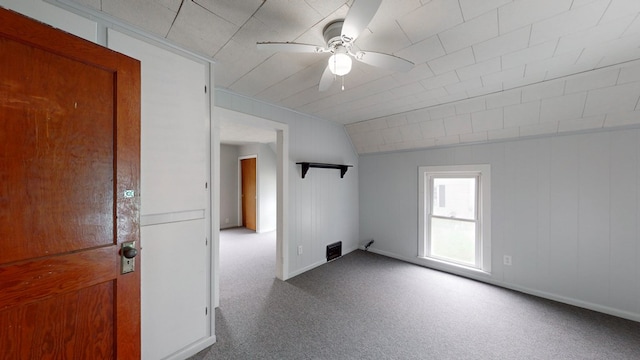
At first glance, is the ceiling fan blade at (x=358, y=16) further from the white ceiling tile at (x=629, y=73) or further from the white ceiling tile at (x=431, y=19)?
the white ceiling tile at (x=629, y=73)

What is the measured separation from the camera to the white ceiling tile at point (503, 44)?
4.90ft

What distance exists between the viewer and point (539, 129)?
2.58m

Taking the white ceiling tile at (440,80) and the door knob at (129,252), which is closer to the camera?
the door knob at (129,252)

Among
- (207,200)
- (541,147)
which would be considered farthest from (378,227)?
(207,200)

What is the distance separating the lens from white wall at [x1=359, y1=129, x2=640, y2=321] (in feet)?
7.30

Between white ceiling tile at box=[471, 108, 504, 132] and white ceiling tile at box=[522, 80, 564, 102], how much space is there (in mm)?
272

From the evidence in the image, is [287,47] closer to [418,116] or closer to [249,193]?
[418,116]

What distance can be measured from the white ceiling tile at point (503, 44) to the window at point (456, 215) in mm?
1720

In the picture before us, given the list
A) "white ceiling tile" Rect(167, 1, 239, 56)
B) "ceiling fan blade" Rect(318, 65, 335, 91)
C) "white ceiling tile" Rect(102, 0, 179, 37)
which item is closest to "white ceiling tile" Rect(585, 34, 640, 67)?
"ceiling fan blade" Rect(318, 65, 335, 91)

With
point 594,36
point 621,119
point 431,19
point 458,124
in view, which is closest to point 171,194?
point 431,19

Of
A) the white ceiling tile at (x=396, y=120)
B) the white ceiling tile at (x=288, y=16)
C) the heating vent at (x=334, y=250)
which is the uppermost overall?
the white ceiling tile at (x=288, y=16)

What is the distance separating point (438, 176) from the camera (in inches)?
137

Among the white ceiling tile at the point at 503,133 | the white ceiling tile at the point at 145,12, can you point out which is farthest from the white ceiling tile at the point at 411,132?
the white ceiling tile at the point at 145,12

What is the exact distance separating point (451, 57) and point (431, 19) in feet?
1.76
